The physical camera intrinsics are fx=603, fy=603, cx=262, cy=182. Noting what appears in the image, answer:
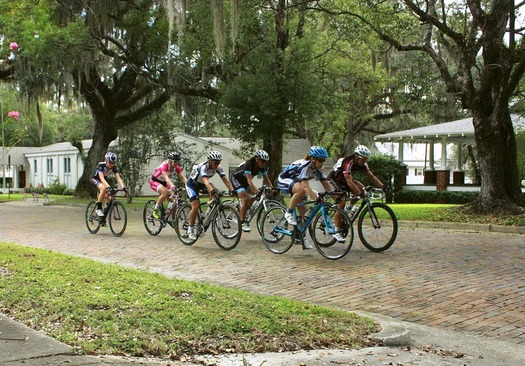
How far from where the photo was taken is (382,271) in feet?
30.4

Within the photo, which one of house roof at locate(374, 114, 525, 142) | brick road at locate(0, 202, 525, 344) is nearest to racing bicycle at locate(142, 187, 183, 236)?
brick road at locate(0, 202, 525, 344)

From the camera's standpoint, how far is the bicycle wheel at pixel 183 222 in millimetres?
12406

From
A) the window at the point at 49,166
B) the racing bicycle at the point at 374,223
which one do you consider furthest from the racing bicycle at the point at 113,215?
the window at the point at 49,166

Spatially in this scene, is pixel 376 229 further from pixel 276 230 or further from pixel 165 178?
pixel 165 178

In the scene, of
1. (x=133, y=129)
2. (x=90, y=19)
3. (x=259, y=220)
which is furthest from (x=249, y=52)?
(x=259, y=220)

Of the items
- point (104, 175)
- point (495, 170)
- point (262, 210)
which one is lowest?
point (262, 210)

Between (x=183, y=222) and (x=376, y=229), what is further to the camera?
(x=183, y=222)

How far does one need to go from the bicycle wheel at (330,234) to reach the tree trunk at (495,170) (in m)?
8.52

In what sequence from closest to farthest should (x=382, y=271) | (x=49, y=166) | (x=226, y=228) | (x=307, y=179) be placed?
(x=382, y=271) < (x=307, y=179) < (x=226, y=228) < (x=49, y=166)

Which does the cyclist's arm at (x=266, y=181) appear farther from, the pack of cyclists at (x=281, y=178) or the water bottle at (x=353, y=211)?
the water bottle at (x=353, y=211)

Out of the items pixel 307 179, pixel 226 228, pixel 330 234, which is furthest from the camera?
pixel 226 228

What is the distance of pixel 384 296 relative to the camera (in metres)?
7.69

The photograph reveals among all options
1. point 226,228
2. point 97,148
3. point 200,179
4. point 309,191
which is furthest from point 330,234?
point 97,148

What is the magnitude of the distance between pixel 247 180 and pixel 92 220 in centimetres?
513
